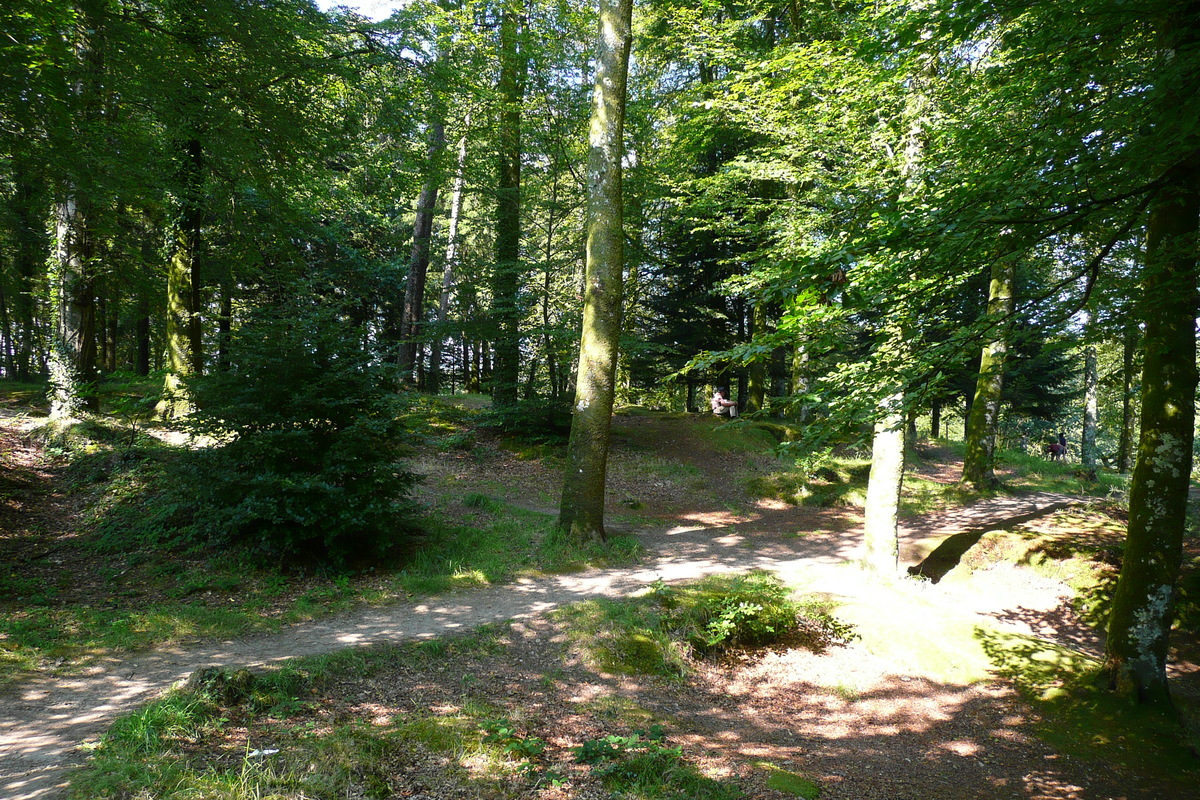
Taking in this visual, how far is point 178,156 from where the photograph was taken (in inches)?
389

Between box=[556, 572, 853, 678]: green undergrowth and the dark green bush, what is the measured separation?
327cm

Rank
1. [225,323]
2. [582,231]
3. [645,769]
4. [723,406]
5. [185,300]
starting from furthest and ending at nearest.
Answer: [723,406] < [582,231] < [225,323] < [185,300] < [645,769]

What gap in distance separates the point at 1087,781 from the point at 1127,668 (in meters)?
1.43

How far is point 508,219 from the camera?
16.2m

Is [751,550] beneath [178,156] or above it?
beneath

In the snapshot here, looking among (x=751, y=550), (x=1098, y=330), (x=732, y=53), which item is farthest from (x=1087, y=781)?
(x=732, y=53)

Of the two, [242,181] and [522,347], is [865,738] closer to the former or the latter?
[242,181]

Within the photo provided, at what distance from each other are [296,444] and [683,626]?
5275 millimetres

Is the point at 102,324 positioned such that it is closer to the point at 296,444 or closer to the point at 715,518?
the point at 296,444

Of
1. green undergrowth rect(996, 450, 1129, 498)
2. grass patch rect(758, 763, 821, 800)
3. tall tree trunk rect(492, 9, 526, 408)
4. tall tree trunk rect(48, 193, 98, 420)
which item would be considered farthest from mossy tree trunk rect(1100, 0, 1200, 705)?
tall tree trunk rect(48, 193, 98, 420)

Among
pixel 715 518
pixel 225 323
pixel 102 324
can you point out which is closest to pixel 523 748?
pixel 715 518

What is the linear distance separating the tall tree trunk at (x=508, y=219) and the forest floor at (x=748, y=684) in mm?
7091

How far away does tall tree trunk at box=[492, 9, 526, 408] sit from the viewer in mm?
15141

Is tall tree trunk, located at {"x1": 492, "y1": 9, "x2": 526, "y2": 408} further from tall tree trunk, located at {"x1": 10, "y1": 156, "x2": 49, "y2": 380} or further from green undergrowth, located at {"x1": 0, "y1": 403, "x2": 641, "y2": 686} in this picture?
tall tree trunk, located at {"x1": 10, "y1": 156, "x2": 49, "y2": 380}
